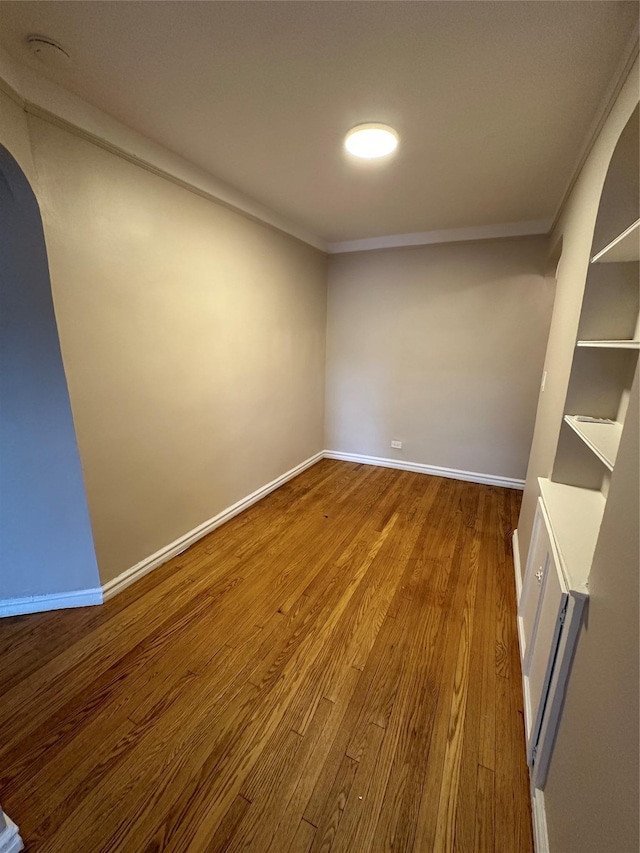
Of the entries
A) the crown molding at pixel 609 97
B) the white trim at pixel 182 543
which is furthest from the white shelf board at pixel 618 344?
the white trim at pixel 182 543

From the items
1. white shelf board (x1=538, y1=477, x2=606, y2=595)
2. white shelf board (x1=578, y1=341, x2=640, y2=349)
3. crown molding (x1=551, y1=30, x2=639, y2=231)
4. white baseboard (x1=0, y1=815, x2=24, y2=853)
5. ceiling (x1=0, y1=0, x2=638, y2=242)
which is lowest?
white baseboard (x1=0, y1=815, x2=24, y2=853)

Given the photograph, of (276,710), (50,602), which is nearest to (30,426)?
(50,602)

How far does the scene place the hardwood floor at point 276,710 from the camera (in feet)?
3.56

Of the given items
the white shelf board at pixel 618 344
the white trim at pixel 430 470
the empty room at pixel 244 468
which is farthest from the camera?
the white trim at pixel 430 470

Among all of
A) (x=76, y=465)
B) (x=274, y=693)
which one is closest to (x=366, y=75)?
(x=76, y=465)

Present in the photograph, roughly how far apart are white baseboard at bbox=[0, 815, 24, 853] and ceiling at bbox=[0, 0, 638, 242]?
243 centimetres

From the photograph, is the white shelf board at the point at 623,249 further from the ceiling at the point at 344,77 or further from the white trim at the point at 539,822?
the white trim at the point at 539,822

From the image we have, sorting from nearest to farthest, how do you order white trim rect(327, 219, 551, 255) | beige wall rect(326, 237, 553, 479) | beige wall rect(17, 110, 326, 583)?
beige wall rect(17, 110, 326, 583) < white trim rect(327, 219, 551, 255) < beige wall rect(326, 237, 553, 479)

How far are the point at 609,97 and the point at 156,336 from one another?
2333 mm

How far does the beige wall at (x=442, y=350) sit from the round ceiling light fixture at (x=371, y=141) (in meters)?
1.73

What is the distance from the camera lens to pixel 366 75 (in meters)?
1.34

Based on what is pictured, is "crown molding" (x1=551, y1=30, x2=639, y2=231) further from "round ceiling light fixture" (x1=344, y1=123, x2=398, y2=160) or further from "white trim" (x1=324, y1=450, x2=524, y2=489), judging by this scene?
"white trim" (x1=324, y1=450, x2=524, y2=489)

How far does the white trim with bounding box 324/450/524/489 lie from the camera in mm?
3547

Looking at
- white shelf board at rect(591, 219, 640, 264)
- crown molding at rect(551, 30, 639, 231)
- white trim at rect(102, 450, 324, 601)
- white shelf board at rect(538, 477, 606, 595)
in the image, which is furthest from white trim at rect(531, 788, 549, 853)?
crown molding at rect(551, 30, 639, 231)
